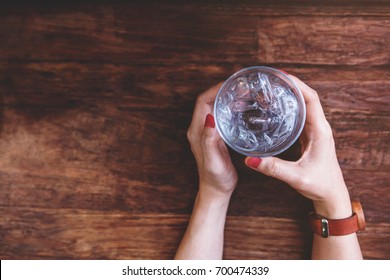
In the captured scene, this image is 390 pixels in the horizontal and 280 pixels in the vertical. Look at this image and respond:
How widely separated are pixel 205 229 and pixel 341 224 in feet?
1.30

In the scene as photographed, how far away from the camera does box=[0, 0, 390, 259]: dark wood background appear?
1.24 meters

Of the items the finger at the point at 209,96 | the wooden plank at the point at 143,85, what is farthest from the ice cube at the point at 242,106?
the wooden plank at the point at 143,85

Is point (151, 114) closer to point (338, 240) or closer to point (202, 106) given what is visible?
point (202, 106)

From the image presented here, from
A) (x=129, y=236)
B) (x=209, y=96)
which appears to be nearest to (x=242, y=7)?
(x=209, y=96)

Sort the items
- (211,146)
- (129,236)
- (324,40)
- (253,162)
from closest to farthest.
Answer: (253,162), (211,146), (324,40), (129,236)

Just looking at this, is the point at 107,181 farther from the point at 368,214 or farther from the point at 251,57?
the point at 368,214

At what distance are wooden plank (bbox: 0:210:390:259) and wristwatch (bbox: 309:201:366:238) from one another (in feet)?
0.27

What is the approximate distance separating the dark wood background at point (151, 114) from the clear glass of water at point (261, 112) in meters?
0.21

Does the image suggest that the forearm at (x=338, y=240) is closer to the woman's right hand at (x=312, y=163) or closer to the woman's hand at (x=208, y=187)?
the woman's right hand at (x=312, y=163)

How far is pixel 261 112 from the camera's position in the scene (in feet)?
3.44

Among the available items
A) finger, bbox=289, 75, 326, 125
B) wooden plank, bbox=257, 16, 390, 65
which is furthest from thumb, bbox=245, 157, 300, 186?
wooden plank, bbox=257, 16, 390, 65
